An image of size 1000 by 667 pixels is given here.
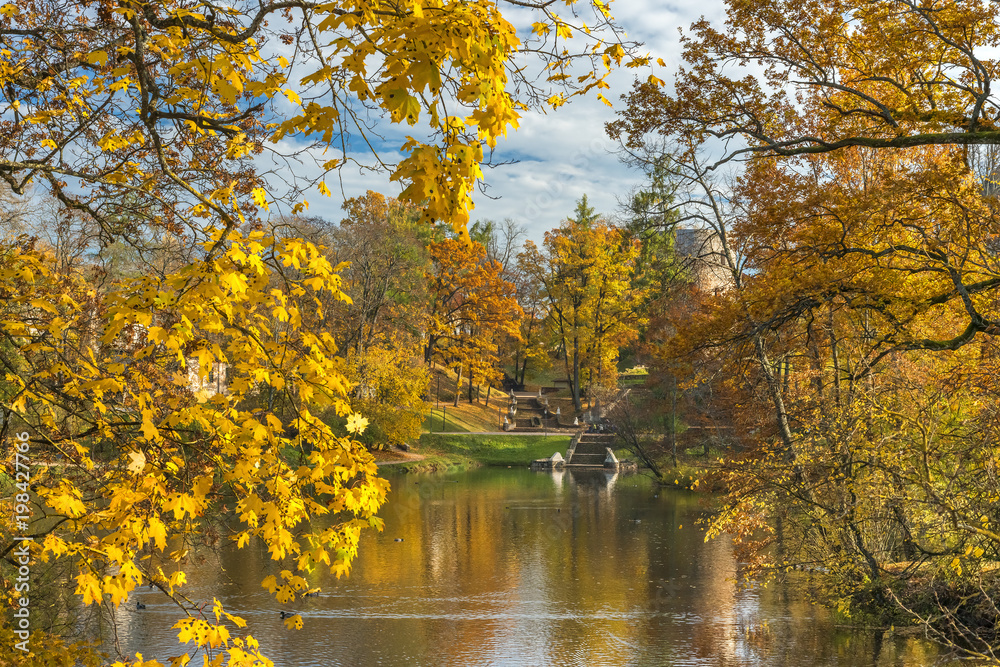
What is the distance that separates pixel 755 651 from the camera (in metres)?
9.09

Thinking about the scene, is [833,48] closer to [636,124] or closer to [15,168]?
[636,124]

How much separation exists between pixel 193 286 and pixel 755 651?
8583mm

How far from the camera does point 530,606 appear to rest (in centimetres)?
1102

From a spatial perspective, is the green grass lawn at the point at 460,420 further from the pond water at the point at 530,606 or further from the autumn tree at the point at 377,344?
the pond water at the point at 530,606

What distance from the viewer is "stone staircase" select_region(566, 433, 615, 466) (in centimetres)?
3112

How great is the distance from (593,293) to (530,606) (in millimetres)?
24759

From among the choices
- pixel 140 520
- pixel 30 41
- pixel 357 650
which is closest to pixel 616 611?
pixel 357 650

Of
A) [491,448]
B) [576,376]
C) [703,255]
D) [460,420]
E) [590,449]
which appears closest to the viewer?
[703,255]

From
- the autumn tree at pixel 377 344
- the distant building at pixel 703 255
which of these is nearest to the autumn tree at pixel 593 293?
the autumn tree at pixel 377 344

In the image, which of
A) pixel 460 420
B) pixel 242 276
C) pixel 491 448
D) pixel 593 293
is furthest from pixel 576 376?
pixel 242 276

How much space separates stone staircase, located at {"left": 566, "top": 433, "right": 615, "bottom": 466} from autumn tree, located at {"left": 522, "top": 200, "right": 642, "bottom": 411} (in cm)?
346

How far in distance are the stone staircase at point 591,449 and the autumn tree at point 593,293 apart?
346cm

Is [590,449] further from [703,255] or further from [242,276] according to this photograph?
[242,276]

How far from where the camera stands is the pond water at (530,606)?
892cm
